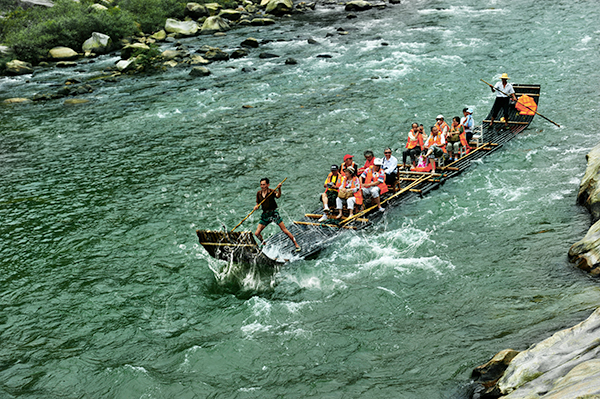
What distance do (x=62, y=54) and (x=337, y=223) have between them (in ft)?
128

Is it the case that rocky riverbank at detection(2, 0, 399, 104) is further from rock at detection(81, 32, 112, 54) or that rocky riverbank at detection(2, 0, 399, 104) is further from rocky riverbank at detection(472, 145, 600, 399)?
rocky riverbank at detection(472, 145, 600, 399)

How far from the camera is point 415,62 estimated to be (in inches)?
1324

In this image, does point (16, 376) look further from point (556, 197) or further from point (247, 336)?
point (556, 197)

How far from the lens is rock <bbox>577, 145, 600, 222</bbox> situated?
14.1 meters

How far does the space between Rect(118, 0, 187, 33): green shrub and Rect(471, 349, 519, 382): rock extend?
163ft

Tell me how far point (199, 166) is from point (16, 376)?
40.5ft

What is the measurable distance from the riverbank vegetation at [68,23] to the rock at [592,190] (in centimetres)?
4312

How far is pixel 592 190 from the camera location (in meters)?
14.6

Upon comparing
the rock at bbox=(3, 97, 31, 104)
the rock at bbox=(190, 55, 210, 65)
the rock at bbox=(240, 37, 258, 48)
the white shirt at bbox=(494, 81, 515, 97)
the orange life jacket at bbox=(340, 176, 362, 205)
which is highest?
the rock at bbox=(240, 37, 258, 48)

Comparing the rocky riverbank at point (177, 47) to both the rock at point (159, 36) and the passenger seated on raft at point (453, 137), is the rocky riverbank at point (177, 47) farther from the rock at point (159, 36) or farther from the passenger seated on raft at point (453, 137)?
the passenger seated on raft at point (453, 137)

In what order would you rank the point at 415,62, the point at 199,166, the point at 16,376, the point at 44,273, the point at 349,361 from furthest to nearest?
the point at 415,62
the point at 199,166
the point at 44,273
the point at 16,376
the point at 349,361

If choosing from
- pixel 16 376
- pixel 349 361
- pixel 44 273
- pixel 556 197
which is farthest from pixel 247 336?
pixel 556 197

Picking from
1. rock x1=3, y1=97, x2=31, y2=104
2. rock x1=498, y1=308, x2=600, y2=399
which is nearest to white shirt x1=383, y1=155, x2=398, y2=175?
rock x1=498, y1=308, x2=600, y2=399

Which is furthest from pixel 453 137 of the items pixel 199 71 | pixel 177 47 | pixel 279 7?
pixel 279 7
